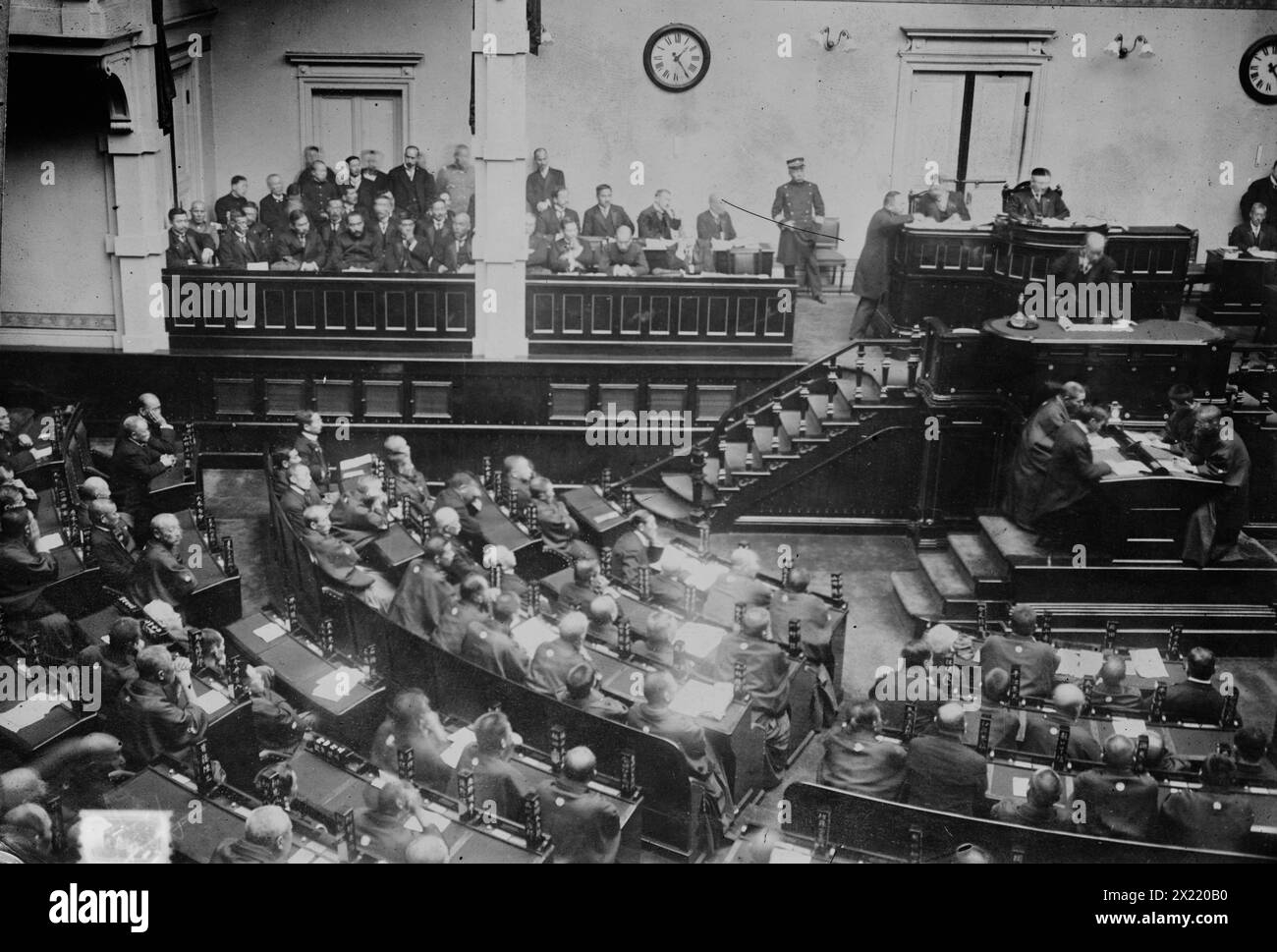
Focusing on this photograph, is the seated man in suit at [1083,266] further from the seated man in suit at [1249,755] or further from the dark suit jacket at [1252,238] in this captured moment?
the seated man in suit at [1249,755]

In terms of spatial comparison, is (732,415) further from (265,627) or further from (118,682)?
(118,682)

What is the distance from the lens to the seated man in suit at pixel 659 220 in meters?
13.0

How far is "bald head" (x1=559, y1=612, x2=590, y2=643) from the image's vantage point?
8.09 m

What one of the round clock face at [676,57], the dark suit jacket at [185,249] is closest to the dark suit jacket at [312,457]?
the dark suit jacket at [185,249]

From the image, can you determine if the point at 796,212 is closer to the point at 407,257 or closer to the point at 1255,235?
the point at 407,257

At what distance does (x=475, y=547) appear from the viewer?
1023 cm

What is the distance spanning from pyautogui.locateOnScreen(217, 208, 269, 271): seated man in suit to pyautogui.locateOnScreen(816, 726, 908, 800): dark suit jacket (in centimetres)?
702

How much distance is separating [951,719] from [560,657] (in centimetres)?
233

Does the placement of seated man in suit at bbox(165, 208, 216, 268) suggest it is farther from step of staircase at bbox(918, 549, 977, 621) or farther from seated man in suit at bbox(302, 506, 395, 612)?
step of staircase at bbox(918, 549, 977, 621)

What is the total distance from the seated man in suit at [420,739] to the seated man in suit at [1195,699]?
425 centimetres

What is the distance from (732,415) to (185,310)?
4.78m

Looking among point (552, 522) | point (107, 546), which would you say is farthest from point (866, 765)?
point (107, 546)

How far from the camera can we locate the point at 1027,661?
837cm

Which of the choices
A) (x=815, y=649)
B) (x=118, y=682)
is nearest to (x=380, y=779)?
(x=118, y=682)
